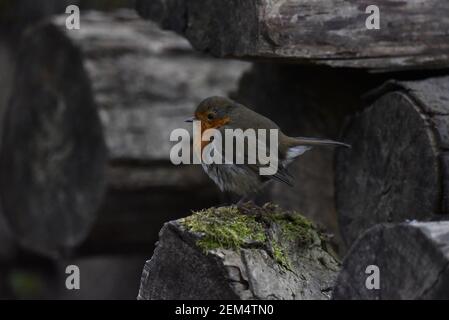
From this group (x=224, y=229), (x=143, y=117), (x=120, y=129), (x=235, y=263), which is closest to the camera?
(x=235, y=263)

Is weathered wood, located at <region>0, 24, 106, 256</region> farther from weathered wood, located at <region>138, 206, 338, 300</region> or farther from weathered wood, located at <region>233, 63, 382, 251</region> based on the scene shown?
weathered wood, located at <region>138, 206, 338, 300</region>

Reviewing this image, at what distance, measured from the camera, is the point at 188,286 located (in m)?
2.72

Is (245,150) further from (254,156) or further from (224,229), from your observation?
(224,229)

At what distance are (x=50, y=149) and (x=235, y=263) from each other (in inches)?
101

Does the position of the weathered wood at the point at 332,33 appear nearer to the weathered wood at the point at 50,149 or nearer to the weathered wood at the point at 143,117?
the weathered wood at the point at 143,117

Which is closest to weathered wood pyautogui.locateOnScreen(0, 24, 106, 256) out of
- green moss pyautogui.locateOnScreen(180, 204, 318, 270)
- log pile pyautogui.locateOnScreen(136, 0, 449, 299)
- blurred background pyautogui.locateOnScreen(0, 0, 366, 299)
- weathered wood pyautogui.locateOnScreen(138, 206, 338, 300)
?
blurred background pyautogui.locateOnScreen(0, 0, 366, 299)

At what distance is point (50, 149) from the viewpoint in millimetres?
5004

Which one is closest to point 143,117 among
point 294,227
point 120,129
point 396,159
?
point 120,129

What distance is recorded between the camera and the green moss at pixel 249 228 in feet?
9.01

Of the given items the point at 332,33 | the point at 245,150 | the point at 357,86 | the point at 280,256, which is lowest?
the point at 280,256

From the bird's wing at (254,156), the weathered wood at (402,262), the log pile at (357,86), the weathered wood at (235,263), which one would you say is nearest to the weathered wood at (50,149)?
the log pile at (357,86)

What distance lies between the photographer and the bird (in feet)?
11.8

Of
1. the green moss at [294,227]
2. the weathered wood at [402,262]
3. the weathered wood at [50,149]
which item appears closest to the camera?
the weathered wood at [402,262]
